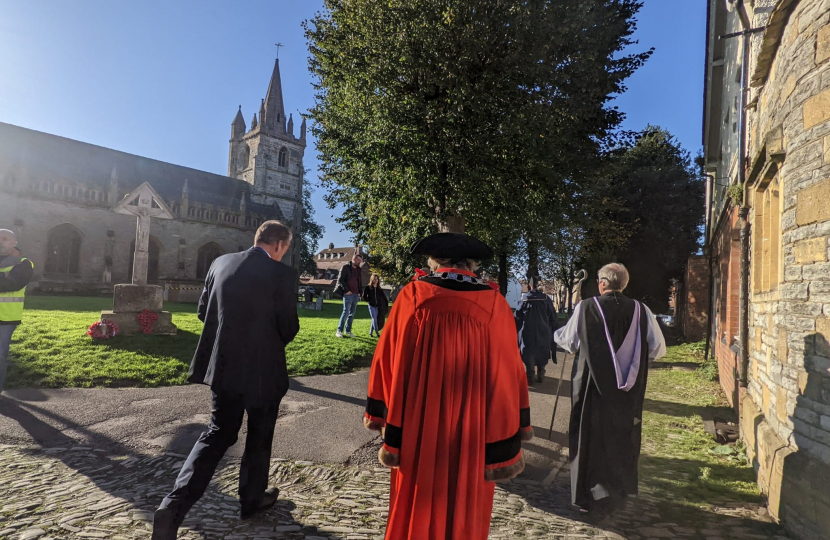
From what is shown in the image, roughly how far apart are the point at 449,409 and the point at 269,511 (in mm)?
1764

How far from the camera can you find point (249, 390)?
3.13 m

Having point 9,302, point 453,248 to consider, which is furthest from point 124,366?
point 453,248

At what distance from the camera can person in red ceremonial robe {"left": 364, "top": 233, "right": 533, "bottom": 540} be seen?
2.44 m

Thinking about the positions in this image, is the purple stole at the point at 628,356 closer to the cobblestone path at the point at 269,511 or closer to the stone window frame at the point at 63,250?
the cobblestone path at the point at 269,511

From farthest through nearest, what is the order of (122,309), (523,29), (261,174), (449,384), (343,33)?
(261,174) < (343,33) < (122,309) < (523,29) < (449,384)

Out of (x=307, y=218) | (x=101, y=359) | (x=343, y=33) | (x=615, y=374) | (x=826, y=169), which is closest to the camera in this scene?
(x=826, y=169)

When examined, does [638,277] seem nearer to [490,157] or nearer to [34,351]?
[490,157]

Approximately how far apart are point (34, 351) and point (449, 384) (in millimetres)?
8648

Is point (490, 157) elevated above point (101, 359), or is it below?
above

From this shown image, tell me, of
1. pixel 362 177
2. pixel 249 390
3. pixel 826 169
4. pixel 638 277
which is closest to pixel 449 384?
pixel 249 390

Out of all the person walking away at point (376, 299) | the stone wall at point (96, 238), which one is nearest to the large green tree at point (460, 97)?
the person walking away at point (376, 299)

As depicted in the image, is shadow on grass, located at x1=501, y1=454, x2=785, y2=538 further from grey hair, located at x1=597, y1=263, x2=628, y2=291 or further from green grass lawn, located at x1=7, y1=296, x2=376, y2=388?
green grass lawn, located at x1=7, y1=296, x2=376, y2=388

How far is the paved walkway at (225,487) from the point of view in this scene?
10.1 ft

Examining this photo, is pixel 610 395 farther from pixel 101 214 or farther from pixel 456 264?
pixel 101 214
